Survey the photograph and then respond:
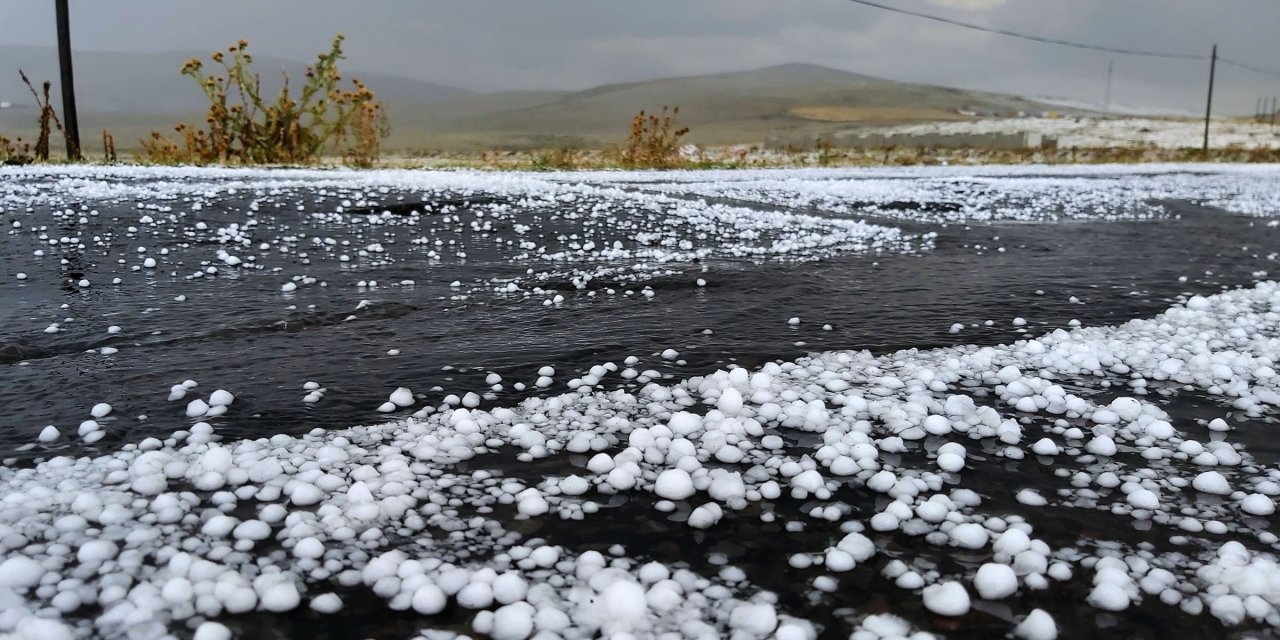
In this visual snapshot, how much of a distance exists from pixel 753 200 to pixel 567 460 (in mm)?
7149

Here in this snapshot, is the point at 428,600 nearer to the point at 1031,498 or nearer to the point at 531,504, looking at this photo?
the point at 531,504

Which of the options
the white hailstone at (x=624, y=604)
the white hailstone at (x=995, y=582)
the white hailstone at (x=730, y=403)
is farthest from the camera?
the white hailstone at (x=730, y=403)

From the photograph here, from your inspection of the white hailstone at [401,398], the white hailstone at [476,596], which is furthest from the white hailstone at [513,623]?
the white hailstone at [401,398]

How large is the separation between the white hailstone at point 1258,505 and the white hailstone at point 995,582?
33.3 inches

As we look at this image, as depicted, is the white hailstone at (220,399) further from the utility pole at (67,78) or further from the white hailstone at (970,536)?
the utility pole at (67,78)

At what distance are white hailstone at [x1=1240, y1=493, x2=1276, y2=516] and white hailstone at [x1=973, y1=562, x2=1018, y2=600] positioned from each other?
846 millimetres

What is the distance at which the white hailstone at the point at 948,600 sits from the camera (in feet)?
5.48

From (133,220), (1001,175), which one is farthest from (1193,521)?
(1001,175)

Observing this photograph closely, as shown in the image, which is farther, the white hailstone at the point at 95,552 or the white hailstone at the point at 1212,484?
the white hailstone at the point at 1212,484

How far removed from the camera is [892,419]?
2799 millimetres

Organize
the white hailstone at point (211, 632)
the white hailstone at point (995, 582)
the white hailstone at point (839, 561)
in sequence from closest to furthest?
the white hailstone at point (211, 632) → the white hailstone at point (995, 582) → the white hailstone at point (839, 561)

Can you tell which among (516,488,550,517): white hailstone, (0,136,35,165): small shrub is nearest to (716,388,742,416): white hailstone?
(516,488,550,517): white hailstone

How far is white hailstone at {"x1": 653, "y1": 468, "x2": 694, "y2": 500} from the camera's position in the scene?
87.2 inches

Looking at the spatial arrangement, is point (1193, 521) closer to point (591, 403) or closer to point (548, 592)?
point (548, 592)
